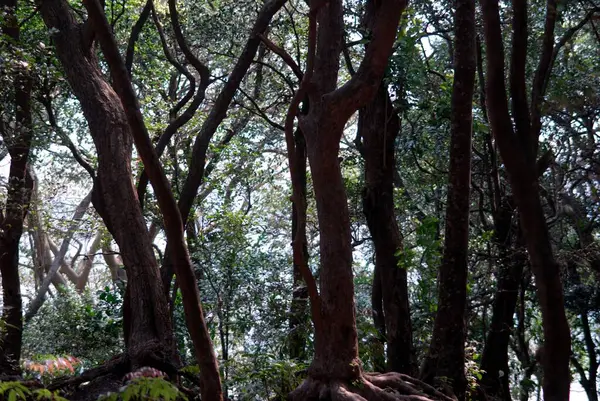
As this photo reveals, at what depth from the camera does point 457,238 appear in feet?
20.2

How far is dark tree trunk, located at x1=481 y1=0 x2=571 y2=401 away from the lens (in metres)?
4.90

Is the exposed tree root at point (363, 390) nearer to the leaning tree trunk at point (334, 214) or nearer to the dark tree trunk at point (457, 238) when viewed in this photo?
the leaning tree trunk at point (334, 214)

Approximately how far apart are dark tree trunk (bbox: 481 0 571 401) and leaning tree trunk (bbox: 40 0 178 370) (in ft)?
9.45

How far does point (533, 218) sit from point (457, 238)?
4.05ft

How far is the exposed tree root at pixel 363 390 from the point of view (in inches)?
175

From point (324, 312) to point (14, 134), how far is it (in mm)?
6560

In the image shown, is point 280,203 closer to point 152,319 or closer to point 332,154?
point 152,319

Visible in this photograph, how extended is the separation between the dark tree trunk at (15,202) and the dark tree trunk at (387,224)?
4.33 metres

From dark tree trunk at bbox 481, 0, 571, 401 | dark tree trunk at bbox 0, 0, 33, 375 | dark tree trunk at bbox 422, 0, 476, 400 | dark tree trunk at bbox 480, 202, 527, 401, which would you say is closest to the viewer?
dark tree trunk at bbox 481, 0, 571, 401

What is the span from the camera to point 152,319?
18.8 ft

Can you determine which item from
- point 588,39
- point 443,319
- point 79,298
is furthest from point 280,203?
point 443,319

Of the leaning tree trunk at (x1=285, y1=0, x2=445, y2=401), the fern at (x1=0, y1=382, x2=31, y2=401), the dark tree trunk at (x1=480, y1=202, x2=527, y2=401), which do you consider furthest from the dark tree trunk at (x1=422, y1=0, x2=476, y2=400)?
the fern at (x1=0, y1=382, x2=31, y2=401)

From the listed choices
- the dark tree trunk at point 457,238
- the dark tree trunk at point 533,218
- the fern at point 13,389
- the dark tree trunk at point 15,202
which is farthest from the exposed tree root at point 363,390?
the dark tree trunk at point 15,202

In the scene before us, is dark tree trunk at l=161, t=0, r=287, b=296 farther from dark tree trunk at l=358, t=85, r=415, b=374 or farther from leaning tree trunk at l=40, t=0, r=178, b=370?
dark tree trunk at l=358, t=85, r=415, b=374
